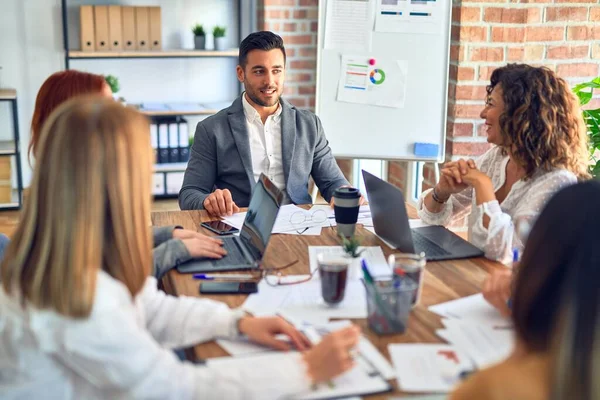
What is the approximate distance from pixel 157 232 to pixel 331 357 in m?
0.86

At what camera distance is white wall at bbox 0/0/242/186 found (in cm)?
475

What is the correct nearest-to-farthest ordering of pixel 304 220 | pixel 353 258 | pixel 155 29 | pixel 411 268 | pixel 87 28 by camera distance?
1. pixel 411 268
2. pixel 353 258
3. pixel 304 220
4. pixel 87 28
5. pixel 155 29

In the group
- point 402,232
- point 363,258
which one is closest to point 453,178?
point 402,232

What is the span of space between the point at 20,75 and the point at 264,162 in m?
2.66

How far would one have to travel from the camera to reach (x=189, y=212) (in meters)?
2.39

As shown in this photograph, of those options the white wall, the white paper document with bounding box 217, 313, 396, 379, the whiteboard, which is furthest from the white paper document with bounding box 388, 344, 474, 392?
the white wall

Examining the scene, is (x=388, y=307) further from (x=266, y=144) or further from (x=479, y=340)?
(x=266, y=144)

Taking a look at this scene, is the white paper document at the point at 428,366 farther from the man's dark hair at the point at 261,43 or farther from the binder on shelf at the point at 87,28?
the binder on shelf at the point at 87,28

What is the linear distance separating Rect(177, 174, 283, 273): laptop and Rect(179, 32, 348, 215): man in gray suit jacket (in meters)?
0.81

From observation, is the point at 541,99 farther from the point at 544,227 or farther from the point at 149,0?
the point at 149,0

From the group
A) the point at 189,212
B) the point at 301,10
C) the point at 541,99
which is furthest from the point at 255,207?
the point at 301,10

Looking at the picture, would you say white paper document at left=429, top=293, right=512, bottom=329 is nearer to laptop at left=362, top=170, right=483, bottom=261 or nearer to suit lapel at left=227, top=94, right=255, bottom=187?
laptop at left=362, top=170, right=483, bottom=261

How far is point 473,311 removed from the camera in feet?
5.02

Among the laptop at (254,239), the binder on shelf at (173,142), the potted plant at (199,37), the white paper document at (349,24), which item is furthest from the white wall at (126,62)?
the laptop at (254,239)
